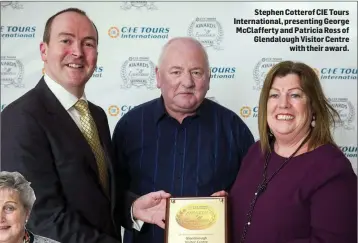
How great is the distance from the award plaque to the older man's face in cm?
50

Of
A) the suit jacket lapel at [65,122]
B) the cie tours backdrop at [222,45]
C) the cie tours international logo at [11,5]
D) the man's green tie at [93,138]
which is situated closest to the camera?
the suit jacket lapel at [65,122]

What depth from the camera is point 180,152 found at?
7.34 ft

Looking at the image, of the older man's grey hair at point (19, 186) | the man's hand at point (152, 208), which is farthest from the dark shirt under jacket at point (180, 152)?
the older man's grey hair at point (19, 186)

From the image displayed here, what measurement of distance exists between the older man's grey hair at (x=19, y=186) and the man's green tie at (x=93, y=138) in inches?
13.8

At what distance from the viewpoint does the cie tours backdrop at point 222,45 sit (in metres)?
2.35

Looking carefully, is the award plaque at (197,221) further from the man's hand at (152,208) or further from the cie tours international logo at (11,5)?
the cie tours international logo at (11,5)

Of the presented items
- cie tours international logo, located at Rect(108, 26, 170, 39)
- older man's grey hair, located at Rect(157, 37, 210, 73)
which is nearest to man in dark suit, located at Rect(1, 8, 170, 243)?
cie tours international logo, located at Rect(108, 26, 170, 39)

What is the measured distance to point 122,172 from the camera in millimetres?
2283

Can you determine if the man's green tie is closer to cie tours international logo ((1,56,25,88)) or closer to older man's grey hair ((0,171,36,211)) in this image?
older man's grey hair ((0,171,36,211))

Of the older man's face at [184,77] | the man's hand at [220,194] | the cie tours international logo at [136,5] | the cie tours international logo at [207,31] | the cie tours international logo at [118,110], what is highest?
the cie tours international logo at [136,5]

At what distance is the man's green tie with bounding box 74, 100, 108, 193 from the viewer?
2.08 metres

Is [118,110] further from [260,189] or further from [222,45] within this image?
[260,189]

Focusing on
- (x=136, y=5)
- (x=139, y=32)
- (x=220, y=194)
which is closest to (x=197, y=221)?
(x=220, y=194)

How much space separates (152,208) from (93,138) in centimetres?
45
